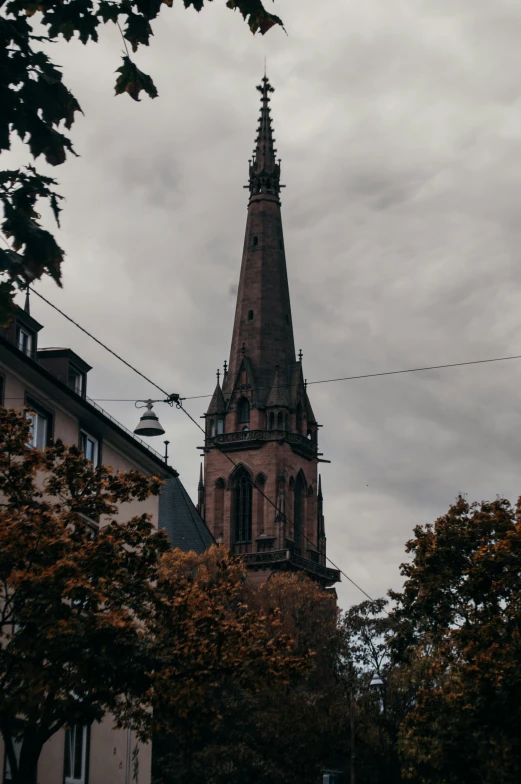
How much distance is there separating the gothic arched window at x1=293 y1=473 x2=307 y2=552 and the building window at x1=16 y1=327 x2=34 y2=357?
74.2 metres

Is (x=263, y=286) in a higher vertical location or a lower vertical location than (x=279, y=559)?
higher

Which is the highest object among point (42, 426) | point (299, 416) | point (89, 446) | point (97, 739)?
point (299, 416)

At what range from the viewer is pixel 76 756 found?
31.4 m

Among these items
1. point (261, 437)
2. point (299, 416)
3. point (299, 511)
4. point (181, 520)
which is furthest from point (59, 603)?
point (299, 416)

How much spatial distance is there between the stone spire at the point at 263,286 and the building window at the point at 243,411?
121 cm

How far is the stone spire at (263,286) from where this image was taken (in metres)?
111

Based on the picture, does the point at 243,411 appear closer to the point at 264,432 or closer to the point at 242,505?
the point at 264,432

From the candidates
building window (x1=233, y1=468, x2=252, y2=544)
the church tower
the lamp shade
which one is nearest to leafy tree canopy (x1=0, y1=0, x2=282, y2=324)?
the lamp shade

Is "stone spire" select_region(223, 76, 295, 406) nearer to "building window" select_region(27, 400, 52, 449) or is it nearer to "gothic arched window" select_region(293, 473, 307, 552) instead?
"gothic arched window" select_region(293, 473, 307, 552)

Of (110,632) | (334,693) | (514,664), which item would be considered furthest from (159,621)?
(334,693)

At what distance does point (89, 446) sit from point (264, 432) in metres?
73.8

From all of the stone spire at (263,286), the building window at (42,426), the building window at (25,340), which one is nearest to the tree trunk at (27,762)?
the building window at (42,426)

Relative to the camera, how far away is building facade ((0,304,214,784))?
96.7 ft

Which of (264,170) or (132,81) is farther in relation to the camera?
(264,170)
